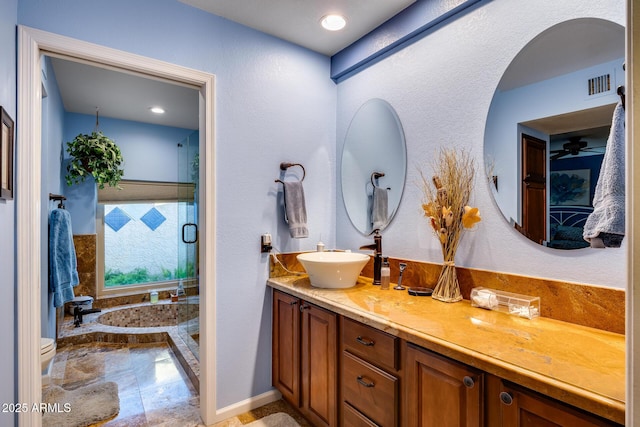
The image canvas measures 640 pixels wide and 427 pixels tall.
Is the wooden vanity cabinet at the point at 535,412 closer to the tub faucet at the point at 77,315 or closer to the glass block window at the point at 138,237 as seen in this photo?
the glass block window at the point at 138,237

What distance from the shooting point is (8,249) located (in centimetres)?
138

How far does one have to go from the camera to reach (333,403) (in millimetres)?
1688

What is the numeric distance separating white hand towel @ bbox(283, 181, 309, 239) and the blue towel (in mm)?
2176

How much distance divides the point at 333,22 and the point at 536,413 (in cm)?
219

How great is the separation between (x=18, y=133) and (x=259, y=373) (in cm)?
190

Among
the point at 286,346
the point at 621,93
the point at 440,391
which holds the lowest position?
the point at 286,346

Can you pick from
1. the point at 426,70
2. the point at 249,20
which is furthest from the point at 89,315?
the point at 426,70

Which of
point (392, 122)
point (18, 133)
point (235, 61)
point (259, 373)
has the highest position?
point (235, 61)

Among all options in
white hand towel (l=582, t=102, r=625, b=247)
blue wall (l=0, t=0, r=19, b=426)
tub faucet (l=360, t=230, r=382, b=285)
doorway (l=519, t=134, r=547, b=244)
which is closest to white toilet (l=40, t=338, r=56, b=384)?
blue wall (l=0, t=0, r=19, b=426)

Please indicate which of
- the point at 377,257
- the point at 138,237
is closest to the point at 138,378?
the point at 377,257

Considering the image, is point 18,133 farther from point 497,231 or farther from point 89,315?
point 89,315

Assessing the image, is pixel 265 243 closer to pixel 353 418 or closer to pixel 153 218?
pixel 353 418

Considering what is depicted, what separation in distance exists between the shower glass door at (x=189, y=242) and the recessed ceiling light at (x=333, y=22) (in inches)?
62.9

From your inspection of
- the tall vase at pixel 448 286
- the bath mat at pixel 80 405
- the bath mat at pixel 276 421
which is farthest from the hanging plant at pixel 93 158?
the tall vase at pixel 448 286
